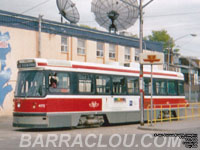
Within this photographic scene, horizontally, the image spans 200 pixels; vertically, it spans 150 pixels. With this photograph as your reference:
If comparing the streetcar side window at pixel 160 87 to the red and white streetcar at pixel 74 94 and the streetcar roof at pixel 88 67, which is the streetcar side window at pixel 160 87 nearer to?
the streetcar roof at pixel 88 67

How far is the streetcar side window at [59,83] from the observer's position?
19.0m

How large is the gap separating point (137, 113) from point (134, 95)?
3.84 feet

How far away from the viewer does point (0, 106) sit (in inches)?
1209

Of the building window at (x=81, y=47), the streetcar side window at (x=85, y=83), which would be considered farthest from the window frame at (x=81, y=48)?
the streetcar side window at (x=85, y=83)

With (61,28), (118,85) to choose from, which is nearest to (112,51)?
(61,28)

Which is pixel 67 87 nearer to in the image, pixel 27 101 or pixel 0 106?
pixel 27 101

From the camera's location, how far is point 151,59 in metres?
22.0

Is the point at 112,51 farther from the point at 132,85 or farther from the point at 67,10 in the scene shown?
the point at 132,85

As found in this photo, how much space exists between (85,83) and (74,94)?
3.59ft

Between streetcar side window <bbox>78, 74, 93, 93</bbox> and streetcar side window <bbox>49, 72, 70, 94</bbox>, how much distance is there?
88cm

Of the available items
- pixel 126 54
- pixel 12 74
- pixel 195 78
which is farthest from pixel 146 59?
pixel 195 78

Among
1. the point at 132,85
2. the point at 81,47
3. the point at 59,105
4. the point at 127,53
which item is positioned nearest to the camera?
the point at 59,105

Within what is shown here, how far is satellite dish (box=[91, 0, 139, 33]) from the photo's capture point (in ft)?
152

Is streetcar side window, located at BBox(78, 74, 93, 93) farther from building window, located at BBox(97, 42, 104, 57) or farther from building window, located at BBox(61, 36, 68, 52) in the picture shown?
building window, located at BBox(97, 42, 104, 57)
